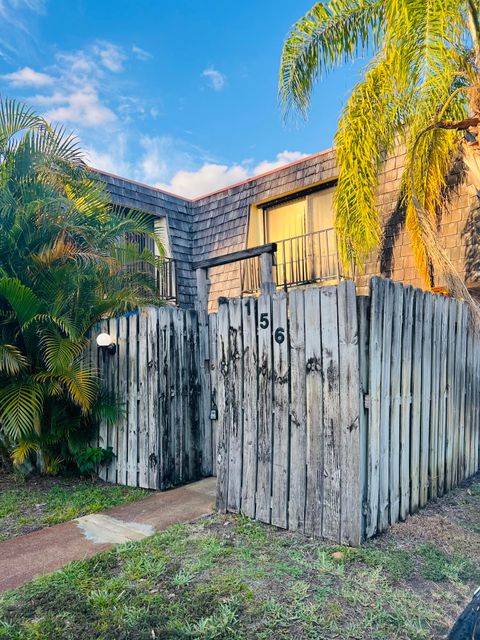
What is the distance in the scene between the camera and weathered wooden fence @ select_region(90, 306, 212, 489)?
480cm

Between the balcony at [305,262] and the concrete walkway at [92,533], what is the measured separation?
4.64m

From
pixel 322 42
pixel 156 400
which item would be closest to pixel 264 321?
pixel 156 400

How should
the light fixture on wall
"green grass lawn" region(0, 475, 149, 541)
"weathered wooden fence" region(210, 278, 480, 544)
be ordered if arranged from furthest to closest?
the light fixture on wall < "green grass lawn" region(0, 475, 149, 541) < "weathered wooden fence" region(210, 278, 480, 544)

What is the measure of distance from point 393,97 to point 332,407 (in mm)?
4733

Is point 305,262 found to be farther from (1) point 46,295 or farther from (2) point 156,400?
(1) point 46,295

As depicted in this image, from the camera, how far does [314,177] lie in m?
8.44

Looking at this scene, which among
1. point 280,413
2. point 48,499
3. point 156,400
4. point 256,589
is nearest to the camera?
point 256,589

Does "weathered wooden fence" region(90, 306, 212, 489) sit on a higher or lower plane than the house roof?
lower

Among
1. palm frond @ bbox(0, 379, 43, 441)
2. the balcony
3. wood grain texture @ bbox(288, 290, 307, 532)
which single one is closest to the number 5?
wood grain texture @ bbox(288, 290, 307, 532)

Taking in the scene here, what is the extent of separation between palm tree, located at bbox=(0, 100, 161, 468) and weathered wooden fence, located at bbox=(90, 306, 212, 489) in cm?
28

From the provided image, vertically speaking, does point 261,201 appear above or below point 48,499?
above

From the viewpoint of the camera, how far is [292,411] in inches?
136

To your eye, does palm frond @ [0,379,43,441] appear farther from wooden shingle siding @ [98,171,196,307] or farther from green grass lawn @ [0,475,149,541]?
wooden shingle siding @ [98,171,196,307]

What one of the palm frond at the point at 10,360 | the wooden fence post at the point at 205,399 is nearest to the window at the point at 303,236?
the wooden fence post at the point at 205,399
